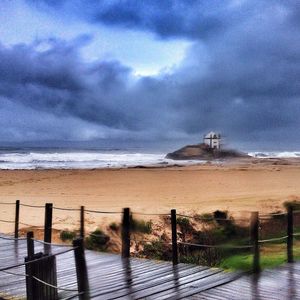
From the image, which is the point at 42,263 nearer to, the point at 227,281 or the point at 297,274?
the point at 227,281

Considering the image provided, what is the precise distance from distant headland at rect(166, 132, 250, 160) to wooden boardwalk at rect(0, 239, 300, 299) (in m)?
55.6

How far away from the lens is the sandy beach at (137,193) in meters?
17.1

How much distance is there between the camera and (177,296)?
6582 millimetres

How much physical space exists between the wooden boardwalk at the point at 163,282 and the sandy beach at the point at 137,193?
6352 millimetres

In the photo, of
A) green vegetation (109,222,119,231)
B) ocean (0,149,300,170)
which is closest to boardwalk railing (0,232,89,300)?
green vegetation (109,222,119,231)

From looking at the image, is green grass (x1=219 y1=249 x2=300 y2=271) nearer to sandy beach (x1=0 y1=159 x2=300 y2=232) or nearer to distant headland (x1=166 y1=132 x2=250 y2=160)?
sandy beach (x1=0 y1=159 x2=300 y2=232)

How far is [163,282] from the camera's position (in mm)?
7324

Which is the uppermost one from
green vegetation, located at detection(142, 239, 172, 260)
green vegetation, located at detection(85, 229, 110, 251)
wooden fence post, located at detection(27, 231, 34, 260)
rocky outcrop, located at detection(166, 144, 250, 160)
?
rocky outcrop, located at detection(166, 144, 250, 160)

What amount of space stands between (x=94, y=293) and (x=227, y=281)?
2.01 meters

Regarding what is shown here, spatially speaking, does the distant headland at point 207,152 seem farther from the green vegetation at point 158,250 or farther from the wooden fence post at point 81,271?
the wooden fence post at point 81,271

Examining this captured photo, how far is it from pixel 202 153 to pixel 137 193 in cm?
4596

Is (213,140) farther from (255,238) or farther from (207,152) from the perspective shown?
(255,238)

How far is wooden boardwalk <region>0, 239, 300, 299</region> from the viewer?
6684 mm

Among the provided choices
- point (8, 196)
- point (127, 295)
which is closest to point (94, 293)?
point (127, 295)
